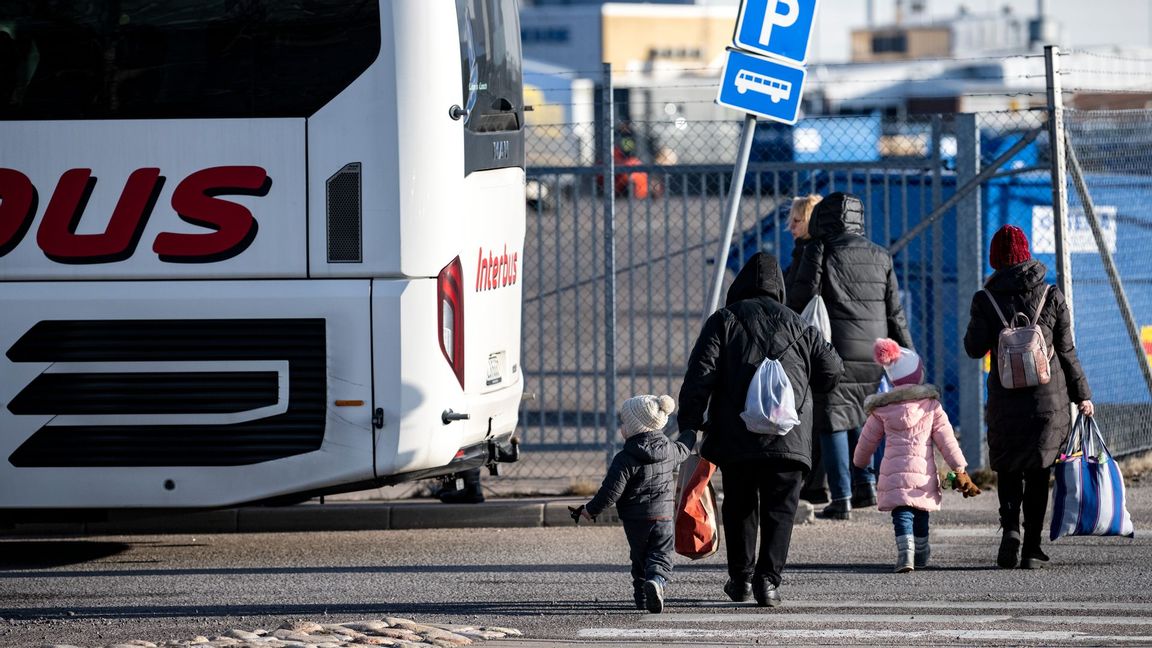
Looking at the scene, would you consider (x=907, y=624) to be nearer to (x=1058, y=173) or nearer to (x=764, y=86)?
(x=764, y=86)

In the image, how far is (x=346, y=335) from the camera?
23.9 ft

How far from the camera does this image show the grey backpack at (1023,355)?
293 inches

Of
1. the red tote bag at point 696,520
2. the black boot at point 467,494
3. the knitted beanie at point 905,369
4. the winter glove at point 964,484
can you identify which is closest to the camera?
the red tote bag at point 696,520

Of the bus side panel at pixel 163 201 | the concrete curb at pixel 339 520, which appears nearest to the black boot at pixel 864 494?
the concrete curb at pixel 339 520

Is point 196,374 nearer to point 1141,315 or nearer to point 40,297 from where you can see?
point 40,297

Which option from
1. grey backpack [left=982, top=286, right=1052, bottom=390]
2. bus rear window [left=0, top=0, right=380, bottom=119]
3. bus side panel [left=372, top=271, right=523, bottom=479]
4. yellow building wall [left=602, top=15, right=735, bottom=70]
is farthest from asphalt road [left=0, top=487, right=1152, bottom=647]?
yellow building wall [left=602, top=15, right=735, bottom=70]

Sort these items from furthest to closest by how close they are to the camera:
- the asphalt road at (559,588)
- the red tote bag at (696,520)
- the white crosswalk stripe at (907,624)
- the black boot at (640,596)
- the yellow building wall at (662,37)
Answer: the yellow building wall at (662,37) < the red tote bag at (696,520) < the black boot at (640,596) < the asphalt road at (559,588) < the white crosswalk stripe at (907,624)

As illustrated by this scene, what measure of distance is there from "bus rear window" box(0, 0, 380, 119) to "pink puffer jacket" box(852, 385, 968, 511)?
3078mm

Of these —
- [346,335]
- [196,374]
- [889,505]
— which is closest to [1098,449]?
[889,505]

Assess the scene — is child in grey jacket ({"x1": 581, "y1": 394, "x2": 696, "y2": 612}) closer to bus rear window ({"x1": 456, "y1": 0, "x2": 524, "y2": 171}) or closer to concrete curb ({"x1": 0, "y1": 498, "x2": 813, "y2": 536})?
bus rear window ({"x1": 456, "y1": 0, "x2": 524, "y2": 171})

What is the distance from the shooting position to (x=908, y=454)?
7.48 metres

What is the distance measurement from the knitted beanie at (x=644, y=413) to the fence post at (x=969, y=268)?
435 cm

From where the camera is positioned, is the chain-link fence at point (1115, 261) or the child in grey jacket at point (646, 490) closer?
the child in grey jacket at point (646, 490)

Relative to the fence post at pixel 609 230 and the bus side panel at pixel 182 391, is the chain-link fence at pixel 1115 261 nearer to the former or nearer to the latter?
the fence post at pixel 609 230
